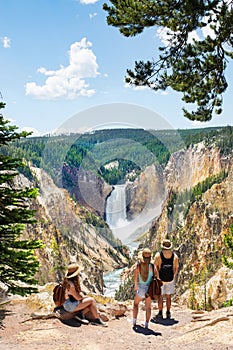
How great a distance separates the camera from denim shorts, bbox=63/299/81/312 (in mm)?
6672

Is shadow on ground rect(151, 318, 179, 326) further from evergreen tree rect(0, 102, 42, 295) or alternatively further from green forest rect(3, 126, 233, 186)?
green forest rect(3, 126, 233, 186)

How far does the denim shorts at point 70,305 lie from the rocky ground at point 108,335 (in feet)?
0.63

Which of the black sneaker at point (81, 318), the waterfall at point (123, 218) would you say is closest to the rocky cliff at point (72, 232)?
the waterfall at point (123, 218)

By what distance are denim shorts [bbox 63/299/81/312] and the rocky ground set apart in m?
0.19

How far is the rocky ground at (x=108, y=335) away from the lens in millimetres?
A: 5598

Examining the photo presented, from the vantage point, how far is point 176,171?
286ft

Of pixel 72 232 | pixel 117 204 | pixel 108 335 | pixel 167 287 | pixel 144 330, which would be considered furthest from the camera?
pixel 72 232

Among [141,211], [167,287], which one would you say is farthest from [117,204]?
[167,287]

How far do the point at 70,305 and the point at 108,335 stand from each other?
0.80 metres

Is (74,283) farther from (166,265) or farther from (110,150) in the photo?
(110,150)

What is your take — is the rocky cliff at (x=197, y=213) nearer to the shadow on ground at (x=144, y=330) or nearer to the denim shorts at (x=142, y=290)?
the shadow on ground at (x=144, y=330)

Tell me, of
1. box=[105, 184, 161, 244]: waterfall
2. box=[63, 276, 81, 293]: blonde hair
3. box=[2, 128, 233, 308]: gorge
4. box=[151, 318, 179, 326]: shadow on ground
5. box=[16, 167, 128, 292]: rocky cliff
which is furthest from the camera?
box=[16, 167, 128, 292]: rocky cliff

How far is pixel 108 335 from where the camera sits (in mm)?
6301

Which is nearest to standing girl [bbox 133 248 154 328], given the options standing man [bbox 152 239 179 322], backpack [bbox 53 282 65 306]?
standing man [bbox 152 239 179 322]
